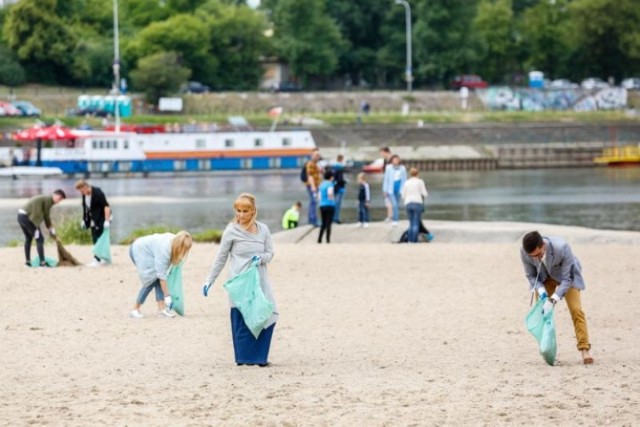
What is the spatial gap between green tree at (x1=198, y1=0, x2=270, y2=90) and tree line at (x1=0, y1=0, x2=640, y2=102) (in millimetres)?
88

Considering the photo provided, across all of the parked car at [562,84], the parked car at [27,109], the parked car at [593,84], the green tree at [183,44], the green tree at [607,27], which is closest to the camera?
the parked car at [27,109]

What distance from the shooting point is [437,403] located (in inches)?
516

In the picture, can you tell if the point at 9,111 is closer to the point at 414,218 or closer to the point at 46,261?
the point at 414,218

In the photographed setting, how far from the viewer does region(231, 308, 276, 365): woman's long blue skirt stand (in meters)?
14.9

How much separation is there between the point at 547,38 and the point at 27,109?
41.7 m

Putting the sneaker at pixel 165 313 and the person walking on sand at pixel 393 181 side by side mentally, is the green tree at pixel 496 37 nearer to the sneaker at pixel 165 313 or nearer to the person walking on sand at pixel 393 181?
the person walking on sand at pixel 393 181

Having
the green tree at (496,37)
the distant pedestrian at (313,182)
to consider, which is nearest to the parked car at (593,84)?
the green tree at (496,37)

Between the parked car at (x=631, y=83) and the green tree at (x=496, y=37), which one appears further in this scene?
the green tree at (x=496, y=37)

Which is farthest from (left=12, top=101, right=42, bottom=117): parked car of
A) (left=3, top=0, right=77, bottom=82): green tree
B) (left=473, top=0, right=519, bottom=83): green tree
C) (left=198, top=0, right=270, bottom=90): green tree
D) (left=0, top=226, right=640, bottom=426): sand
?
(left=0, top=226, right=640, bottom=426): sand

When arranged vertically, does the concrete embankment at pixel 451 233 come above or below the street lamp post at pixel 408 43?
below

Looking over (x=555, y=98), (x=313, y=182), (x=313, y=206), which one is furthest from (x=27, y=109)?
(x=313, y=182)

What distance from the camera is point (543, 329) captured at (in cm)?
1493

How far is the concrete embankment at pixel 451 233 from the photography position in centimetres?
3200

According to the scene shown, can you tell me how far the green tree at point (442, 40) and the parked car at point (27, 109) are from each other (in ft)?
95.7
